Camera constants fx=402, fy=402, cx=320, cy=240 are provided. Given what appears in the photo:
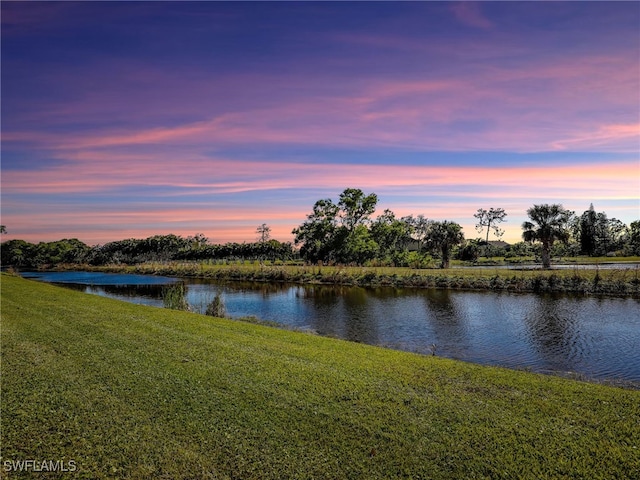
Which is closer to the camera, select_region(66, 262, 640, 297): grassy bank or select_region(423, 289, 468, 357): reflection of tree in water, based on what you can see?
select_region(423, 289, 468, 357): reflection of tree in water

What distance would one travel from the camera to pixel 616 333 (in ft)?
53.5

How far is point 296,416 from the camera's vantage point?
6.48 metres

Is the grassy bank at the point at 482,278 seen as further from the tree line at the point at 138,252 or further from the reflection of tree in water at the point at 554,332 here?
the tree line at the point at 138,252

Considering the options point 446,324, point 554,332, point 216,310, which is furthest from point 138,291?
point 554,332

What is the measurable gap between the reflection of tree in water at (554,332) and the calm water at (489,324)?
0.03 metres

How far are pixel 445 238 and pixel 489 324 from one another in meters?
37.2

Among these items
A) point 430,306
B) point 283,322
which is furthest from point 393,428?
point 430,306

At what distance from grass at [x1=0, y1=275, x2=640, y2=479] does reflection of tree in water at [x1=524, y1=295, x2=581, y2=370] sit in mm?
5291

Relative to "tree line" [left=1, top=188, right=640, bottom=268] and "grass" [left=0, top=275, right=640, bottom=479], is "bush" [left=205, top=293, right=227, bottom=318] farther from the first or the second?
"tree line" [left=1, top=188, right=640, bottom=268]

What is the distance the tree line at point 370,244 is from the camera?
179 ft

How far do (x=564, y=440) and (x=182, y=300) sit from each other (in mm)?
18498

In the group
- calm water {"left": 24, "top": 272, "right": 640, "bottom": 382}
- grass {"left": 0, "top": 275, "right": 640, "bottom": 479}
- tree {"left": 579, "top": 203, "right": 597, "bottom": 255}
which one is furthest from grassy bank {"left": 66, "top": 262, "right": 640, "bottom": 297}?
tree {"left": 579, "top": 203, "right": 597, "bottom": 255}

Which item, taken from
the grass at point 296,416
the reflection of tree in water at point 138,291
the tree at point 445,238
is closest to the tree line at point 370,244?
the tree at point 445,238

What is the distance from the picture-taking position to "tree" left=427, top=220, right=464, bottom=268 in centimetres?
5441
